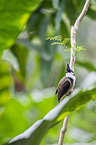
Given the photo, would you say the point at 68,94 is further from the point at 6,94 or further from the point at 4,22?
the point at 6,94

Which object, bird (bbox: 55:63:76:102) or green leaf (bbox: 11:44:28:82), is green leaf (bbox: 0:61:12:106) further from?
bird (bbox: 55:63:76:102)

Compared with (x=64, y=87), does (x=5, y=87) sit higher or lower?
higher

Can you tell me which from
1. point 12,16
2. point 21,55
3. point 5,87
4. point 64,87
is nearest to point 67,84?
point 64,87

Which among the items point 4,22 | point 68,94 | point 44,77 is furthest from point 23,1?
point 44,77

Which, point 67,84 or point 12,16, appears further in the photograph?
point 12,16

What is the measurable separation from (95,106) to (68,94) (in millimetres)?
539

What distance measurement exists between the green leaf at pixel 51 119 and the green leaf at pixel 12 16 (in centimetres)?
19

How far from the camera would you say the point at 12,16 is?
17.1 inches

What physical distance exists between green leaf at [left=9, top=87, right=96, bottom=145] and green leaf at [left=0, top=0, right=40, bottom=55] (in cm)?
19

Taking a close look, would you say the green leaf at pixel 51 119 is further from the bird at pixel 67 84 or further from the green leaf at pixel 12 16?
the green leaf at pixel 12 16

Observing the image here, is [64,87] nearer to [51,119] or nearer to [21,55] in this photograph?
[51,119]

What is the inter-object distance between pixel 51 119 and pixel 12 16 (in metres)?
0.22

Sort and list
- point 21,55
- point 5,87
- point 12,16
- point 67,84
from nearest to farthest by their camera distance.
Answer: point 67,84
point 12,16
point 5,87
point 21,55

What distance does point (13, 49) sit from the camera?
84 cm
